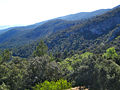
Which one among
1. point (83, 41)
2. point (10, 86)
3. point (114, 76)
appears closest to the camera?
point (114, 76)

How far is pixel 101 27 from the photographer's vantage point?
134250 millimetres

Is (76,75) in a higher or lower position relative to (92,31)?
higher

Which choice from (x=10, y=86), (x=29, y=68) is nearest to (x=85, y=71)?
(x=29, y=68)

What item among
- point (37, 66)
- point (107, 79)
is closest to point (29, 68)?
point (37, 66)

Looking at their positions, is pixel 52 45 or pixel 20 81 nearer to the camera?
pixel 20 81

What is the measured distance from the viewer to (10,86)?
78.9 ft

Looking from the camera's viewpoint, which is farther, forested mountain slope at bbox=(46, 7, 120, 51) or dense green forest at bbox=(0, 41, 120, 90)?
forested mountain slope at bbox=(46, 7, 120, 51)

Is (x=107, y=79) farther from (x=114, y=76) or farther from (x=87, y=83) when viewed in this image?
(x=87, y=83)

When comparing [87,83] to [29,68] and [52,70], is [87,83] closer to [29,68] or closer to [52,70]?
[52,70]

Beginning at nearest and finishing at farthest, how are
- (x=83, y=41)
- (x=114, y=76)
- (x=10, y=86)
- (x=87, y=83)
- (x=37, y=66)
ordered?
1. (x=114, y=76)
2. (x=87, y=83)
3. (x=10, y=86)
4. (x=37, y=66)
5. (x=83, y=41)

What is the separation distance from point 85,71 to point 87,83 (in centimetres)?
182

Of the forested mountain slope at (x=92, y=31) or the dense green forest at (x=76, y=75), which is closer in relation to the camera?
the dense green forest at (x=76, y=75)

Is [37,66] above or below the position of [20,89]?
above

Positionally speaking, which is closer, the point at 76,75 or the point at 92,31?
the point at 76,75
